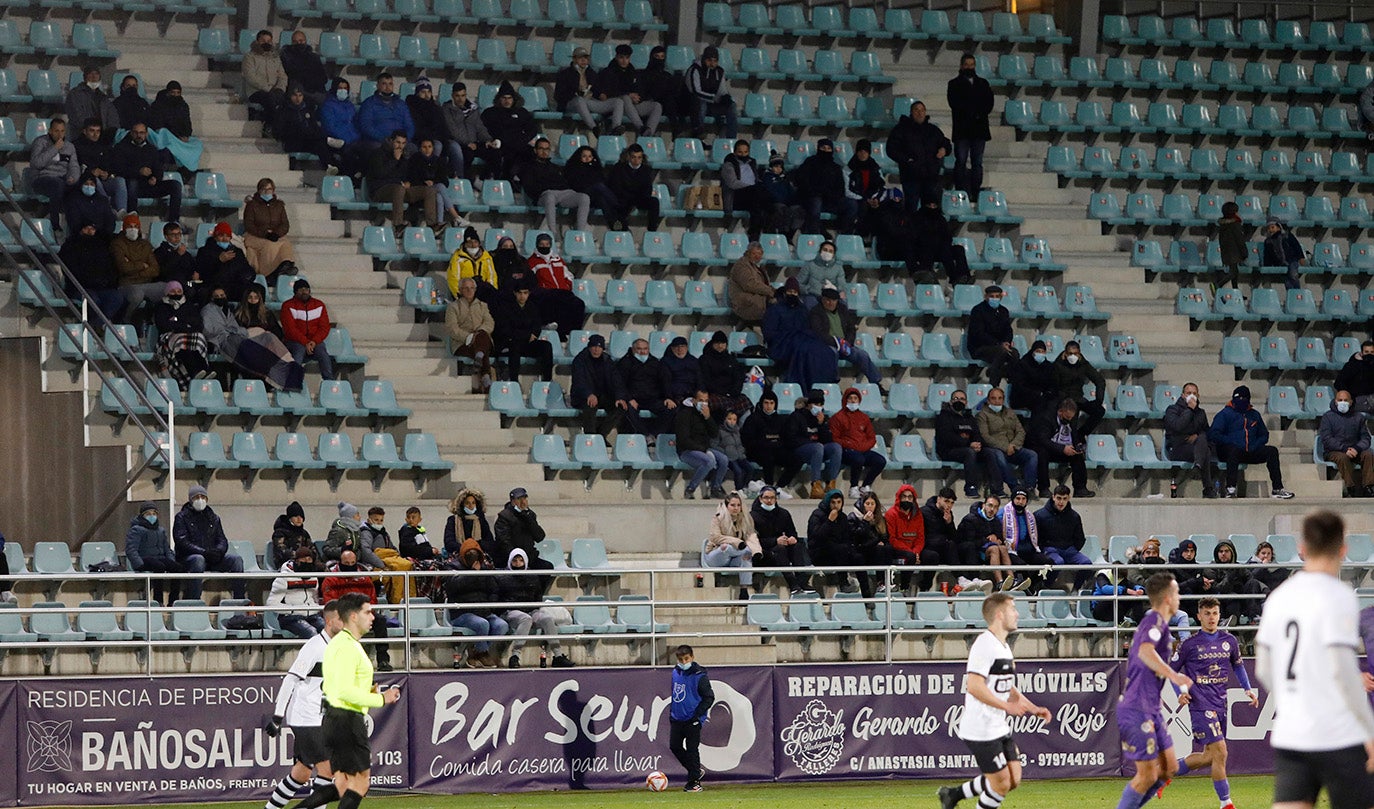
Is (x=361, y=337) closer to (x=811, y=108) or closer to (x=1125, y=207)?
(x=811, y=108)

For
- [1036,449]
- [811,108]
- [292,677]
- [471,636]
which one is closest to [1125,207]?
[811,108]

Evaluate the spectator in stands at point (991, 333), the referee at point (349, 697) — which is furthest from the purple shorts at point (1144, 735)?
the spectator in stands at point (991, 333)

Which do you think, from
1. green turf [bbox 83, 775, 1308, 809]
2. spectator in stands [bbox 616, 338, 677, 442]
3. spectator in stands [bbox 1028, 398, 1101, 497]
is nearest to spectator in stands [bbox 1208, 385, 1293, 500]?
spectator in stands [bbox 1028, 398, 1101, 497]

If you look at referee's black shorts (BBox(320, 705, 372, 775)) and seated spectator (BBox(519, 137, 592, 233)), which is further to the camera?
seated spectator (BBox(519, 137, 592, 233))

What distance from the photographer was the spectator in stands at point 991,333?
25.5m

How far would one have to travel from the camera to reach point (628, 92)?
27.5 metres

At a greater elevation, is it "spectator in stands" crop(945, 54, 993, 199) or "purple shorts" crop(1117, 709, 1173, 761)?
"spectator in stands" crop(945, 54, 993, 199)

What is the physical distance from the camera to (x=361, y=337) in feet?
78.9

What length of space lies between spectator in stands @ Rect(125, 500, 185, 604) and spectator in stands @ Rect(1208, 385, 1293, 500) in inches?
512

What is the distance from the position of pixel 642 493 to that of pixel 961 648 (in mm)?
4415

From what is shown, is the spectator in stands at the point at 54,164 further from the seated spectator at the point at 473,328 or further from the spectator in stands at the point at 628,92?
the spectator in stands at the point at 628,92

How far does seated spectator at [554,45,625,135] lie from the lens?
27203 mm

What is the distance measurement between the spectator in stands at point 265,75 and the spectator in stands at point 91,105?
219 centimetres

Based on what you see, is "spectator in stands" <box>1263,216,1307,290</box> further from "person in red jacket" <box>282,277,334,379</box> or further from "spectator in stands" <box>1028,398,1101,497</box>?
"person in red jacket" <box>282,277,334,379</box>
